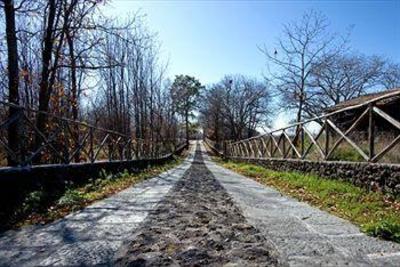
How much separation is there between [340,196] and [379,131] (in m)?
2.11

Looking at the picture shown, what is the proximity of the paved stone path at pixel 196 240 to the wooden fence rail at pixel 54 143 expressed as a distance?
1.89m

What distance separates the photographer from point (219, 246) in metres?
3.81

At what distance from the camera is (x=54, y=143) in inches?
364

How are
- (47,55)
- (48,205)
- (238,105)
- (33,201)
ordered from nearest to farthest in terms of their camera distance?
1. (33,201)
2. (48,205)
3. (47,55)
4. (238,105)

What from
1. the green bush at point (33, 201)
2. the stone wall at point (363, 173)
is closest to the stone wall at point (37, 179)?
the green bush at point (33, 201)

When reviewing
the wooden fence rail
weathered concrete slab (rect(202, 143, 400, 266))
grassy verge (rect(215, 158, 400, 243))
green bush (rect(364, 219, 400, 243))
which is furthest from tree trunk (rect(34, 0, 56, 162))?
green bush (rect(364, 219, 400, 243))

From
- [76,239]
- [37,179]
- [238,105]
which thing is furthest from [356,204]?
[238,105]

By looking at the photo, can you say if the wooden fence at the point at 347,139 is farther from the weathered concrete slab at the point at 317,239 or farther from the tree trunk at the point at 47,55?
the tree trunk at the point at 47,55

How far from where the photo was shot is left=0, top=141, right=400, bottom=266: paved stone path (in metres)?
3.43

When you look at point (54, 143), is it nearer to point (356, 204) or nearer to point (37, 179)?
point (37, 179)

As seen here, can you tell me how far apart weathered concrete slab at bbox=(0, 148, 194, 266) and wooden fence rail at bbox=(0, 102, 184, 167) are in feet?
5.96

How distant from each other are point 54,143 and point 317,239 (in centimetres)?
690

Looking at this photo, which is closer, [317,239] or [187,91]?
[317,239]

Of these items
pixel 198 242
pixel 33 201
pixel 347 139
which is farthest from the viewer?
pixel 347 139
